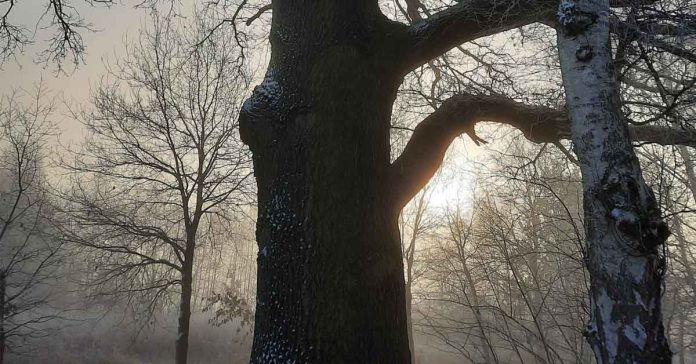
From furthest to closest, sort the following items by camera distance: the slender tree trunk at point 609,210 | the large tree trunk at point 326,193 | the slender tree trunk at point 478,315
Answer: the slender tree trunk at point 478,315
the large tree trunk at point 326,193
the slender tree trunk at point 609,210

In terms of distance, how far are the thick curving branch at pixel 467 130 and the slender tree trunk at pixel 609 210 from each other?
834 mm

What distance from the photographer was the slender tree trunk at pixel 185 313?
699 centimetres

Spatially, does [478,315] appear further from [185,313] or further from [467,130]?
[185,313]

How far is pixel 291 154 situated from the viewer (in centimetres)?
221

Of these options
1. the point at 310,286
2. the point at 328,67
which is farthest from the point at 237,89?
the point at 310,286

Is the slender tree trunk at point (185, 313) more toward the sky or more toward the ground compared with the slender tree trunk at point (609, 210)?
more toward the ground

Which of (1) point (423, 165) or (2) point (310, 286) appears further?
(1) point (423, 165)

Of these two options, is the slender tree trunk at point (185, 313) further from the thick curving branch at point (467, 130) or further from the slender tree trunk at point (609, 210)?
the slender tree trunk at point (609, 210)

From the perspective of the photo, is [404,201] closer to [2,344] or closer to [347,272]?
[347,272]

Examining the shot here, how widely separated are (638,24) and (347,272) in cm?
198

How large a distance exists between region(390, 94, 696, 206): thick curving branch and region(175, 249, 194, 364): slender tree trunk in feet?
20.2

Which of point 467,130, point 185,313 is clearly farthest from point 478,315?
point 185,313

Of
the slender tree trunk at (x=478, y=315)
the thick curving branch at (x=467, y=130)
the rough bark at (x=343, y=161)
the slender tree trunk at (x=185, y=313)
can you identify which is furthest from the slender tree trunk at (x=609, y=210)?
the slender tree trunk at (x=185, y=313)

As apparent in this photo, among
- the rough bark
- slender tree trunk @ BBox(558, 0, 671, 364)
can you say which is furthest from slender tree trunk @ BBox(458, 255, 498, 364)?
slender tree trunk @ BBox(558, 0, 671, 364)
